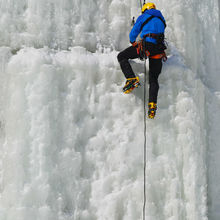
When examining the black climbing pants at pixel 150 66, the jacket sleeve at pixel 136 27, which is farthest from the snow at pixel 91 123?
the jacket sleeve at pixel 136 27

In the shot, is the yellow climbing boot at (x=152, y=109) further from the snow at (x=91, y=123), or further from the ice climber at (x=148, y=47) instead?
the snow at (x=91, y=123)

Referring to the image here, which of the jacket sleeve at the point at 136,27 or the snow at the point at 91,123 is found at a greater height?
the jacket sleeve at the point at 136,27

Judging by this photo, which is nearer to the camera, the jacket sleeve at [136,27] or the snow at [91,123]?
the snow at [91,123]

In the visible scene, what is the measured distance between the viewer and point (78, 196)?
385cm

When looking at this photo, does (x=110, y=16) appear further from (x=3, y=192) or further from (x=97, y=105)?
(x=3, y=192)

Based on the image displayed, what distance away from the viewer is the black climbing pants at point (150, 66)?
3.99m

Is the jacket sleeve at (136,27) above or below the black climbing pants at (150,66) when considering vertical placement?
above

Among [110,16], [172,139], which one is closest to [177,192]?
[172,139]

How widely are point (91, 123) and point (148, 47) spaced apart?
3.89ft

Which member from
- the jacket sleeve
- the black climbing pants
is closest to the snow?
the black climbing pants

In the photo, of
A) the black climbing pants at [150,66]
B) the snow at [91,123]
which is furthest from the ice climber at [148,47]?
the snow at [91,123]

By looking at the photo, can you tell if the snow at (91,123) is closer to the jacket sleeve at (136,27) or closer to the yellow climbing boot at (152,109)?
the yellow climbing boot at (152,109)

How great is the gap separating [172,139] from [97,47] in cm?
159

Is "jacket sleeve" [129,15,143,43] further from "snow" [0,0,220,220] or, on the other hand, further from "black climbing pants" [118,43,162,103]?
"snow" [0,0,220,220]
